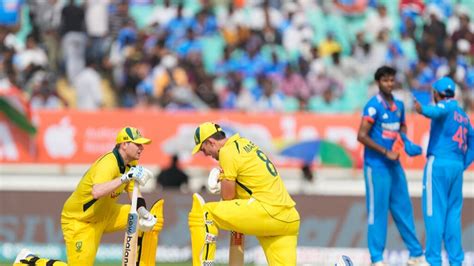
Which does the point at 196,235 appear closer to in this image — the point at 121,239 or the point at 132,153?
the point at 132,153

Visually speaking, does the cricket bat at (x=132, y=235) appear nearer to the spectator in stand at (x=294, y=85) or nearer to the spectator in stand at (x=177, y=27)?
the spectator in stand at (x=294, y=85)

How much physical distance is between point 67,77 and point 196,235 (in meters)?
10.4

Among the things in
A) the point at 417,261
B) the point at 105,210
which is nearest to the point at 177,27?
the point at 417,261

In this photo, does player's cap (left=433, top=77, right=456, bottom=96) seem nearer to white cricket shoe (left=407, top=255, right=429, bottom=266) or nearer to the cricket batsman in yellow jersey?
white cricket shoe (left=407, top=255, right=429, bottom=266)

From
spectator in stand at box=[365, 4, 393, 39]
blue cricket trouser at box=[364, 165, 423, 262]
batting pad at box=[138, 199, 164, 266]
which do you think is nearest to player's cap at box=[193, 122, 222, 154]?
batting pad at box=[138, 199, 164, 266]

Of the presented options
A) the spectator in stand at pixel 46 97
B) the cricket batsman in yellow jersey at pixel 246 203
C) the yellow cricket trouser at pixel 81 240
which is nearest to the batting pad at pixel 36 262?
the yellow cricket trouser at pixel 81 240

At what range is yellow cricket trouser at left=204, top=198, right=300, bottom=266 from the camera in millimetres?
9578

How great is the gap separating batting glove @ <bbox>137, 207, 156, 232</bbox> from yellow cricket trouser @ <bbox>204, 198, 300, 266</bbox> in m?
0.52

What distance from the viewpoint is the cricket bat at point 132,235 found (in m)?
9.91

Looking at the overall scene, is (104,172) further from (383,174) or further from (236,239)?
(383,174)

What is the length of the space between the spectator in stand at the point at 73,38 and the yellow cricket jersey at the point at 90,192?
32.2 ft

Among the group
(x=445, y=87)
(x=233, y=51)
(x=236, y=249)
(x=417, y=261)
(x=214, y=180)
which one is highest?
(x=445, y=87)

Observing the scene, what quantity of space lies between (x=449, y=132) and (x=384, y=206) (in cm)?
114

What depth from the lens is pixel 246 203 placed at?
9.63 metres
